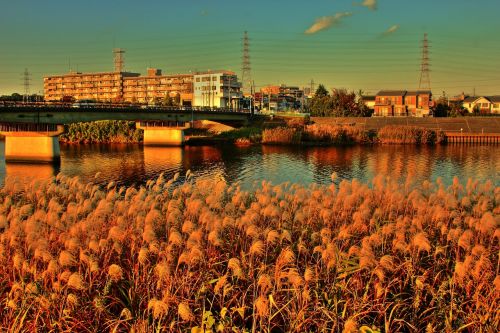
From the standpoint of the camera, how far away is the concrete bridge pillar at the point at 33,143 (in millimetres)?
55188

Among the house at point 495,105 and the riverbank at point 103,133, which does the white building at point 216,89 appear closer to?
the riverbank at point 103,133

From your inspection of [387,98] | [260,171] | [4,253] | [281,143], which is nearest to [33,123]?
[260,171]

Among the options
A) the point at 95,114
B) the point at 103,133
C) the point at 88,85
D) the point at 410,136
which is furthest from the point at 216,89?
the point at 95,114

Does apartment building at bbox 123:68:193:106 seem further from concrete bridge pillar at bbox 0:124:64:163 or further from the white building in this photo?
concrete bridge pillar at bbox 0:124:64:163

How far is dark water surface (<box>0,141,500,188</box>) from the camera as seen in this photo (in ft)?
132

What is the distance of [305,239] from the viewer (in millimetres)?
10898

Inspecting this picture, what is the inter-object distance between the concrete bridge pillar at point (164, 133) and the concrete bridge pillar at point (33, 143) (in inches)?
1003

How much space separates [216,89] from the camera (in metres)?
152

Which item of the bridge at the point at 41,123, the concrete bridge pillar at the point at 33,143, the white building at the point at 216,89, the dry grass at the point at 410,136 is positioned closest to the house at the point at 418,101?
the dry grass at the point at 410,136

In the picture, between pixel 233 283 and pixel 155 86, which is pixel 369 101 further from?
pixel 233 283

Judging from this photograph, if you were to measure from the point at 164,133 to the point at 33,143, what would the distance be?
2750cm

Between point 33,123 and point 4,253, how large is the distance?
52.9 metres

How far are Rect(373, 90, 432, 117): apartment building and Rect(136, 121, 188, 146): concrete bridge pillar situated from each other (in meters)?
59.7

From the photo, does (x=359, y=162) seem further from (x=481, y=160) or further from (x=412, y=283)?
(x=412, y=283)
